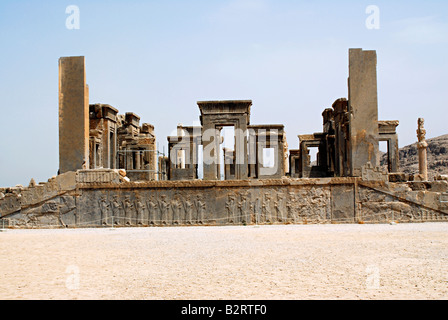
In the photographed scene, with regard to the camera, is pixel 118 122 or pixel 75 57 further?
pixel 118 122

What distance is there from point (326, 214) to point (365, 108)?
12.4 feet

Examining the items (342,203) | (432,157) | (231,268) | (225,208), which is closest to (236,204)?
(225,208)

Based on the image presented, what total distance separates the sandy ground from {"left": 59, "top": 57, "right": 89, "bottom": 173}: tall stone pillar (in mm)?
5782

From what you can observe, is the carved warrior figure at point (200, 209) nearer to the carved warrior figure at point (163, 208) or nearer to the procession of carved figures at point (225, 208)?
the procession of carved figures at point (225, 208)

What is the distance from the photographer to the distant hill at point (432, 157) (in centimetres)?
3569

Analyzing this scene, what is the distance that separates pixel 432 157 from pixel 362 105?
86.0 feet

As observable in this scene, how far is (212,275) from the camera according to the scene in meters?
5.69

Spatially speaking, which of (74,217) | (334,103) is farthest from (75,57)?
(334,103)

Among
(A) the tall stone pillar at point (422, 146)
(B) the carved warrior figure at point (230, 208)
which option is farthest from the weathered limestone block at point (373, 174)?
(A) the tall stone pillar at point (422, 146)

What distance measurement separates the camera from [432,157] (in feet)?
125

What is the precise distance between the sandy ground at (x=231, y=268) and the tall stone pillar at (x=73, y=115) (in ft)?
19.0

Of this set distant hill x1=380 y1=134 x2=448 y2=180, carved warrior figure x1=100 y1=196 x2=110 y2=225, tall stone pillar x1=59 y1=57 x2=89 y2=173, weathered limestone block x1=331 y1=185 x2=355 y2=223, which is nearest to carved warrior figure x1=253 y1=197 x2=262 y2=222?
weathered limestone block x1=331 y1=185 x2=355 y2=223

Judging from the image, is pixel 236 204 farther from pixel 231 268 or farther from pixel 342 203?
pixel 231 268
